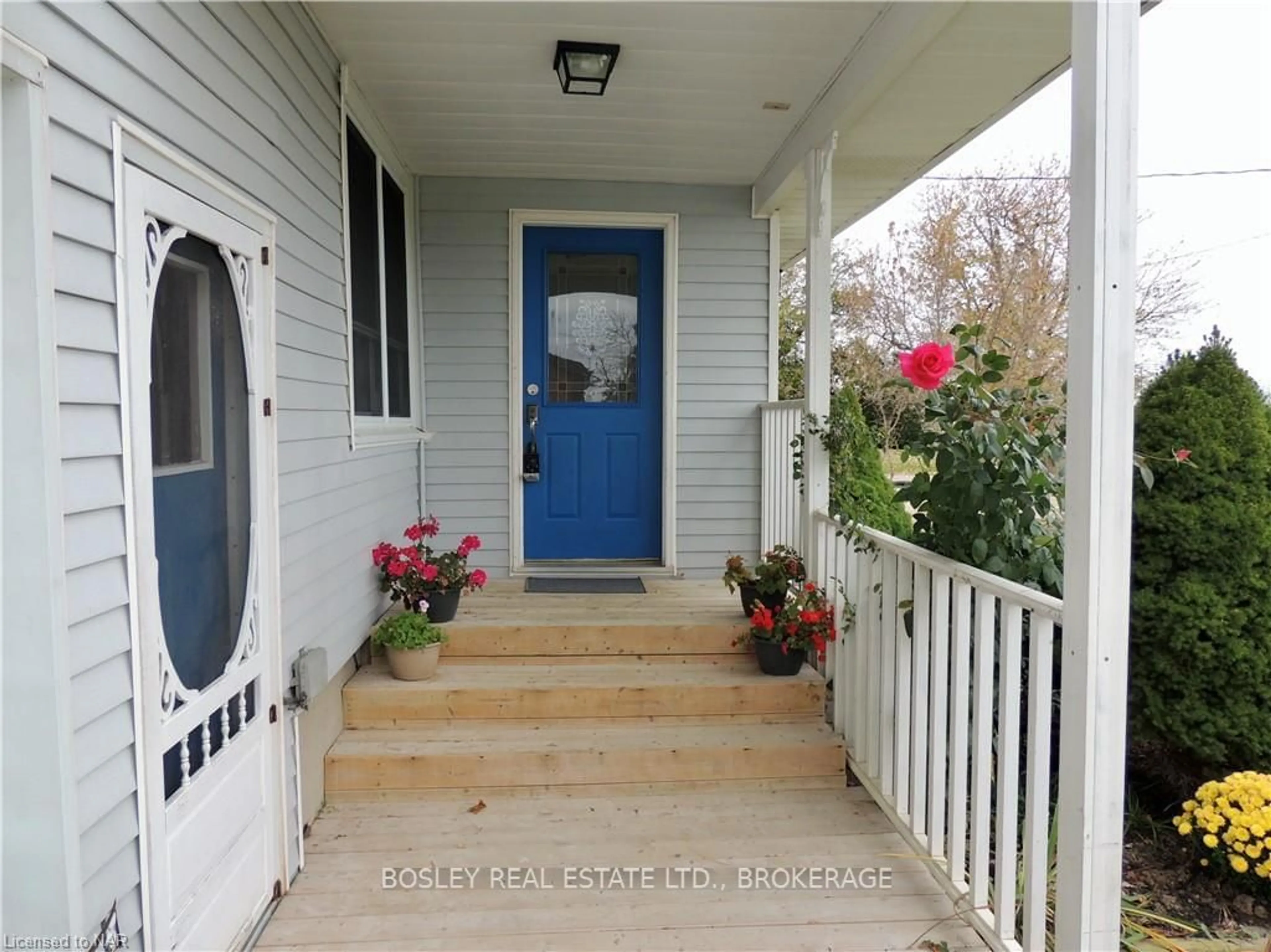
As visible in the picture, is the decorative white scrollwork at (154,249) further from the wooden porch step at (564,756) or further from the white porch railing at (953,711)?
the white porch railing at (953,711)

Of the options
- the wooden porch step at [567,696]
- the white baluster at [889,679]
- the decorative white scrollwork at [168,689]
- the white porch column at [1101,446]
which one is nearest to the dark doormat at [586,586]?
the wooden porch step at [567,696]

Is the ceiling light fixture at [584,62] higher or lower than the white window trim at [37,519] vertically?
higher

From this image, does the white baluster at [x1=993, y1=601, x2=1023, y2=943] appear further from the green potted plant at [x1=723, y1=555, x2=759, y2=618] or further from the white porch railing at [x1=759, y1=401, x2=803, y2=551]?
the white porch railing at [x1=759, y1=401, x2=803, y2=551]

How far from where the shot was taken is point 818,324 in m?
3.24

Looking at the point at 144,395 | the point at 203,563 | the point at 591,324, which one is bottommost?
the point at 203,563

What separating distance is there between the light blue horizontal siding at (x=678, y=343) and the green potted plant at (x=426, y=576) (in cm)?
87

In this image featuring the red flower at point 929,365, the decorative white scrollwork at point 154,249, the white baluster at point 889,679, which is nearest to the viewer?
the decorative white scrollwork at point 154,249

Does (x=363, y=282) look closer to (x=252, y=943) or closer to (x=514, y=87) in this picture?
(x=514, y=87)

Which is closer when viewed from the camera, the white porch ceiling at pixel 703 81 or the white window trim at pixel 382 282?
the white porch ceiling at pixel 703 81

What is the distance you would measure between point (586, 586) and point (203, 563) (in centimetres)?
253

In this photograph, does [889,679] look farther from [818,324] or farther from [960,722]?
Result: [818,324]

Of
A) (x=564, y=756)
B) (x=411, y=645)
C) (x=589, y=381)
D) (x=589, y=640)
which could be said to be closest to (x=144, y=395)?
(x=411, y=645)

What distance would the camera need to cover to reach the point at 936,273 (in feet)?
35.8

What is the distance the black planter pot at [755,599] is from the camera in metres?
3.46
